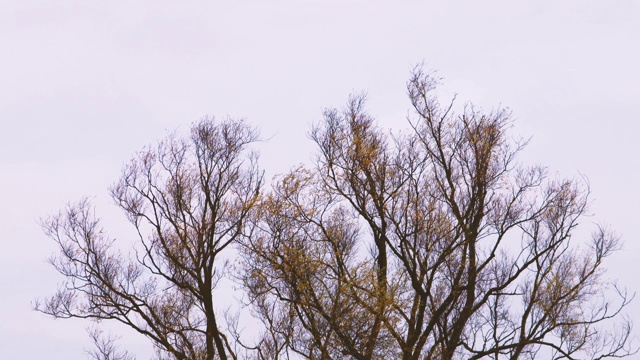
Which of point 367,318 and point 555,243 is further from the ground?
point 555,243

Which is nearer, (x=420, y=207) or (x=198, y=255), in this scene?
(x=420, y=207)

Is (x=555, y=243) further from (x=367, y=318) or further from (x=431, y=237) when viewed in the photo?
(x=367, y=318)

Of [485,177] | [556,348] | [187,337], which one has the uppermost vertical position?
[485,177]

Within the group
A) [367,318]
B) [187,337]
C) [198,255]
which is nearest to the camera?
[367,318]

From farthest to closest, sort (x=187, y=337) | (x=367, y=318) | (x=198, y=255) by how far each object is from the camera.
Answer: (x=187, y=337), (x=198, y=255), (x=367, y=318)

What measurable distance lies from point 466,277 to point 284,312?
5128 millimetres

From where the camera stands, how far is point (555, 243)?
21.2m

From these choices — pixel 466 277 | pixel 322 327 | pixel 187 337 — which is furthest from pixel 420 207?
pixel 187 337

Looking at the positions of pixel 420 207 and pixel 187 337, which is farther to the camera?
pixel 187 337

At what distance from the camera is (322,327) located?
69.9 ft

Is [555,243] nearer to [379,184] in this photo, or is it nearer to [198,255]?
[379,184]

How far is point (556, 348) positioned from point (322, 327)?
17.5 feet

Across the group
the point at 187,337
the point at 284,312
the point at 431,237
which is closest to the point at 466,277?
the point at 431,237

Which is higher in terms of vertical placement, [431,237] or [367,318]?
[431,237]
